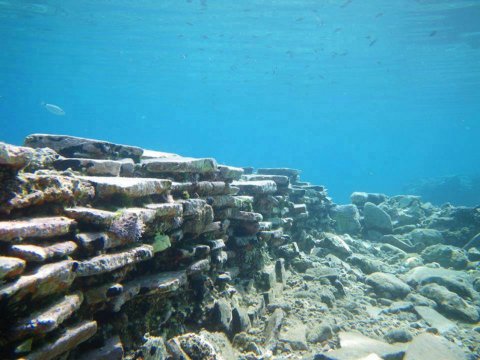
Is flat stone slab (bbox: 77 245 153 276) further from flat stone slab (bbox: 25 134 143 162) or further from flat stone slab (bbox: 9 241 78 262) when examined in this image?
flat stone slab (bbox: 25 134 143 162)

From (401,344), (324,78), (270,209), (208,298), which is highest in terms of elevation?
(324,78)

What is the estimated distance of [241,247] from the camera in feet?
20.0

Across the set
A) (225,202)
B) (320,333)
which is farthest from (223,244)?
(320,333)

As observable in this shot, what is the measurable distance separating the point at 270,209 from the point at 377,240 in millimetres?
7047

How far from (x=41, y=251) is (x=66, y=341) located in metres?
0.68

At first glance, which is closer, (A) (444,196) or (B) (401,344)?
(B) (401,344)

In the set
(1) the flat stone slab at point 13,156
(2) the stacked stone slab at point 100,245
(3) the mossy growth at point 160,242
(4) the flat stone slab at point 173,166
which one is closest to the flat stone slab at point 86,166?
(2) the stacked stone slab at point 100,245

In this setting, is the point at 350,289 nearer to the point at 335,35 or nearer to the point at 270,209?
the point at 270,209

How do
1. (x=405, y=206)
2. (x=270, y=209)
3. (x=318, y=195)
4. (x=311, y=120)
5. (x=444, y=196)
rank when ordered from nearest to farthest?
(x=270, y=209) → (x=318, y=195) → (x=405, y=206) → (x=444, y=196) → (x=311, y=120)

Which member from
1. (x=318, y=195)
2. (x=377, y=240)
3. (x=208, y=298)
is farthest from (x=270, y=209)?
(x=377, y=240)

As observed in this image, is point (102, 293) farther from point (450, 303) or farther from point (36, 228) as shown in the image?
point (450, 303)

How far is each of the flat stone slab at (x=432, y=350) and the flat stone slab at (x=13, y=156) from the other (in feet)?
17.3

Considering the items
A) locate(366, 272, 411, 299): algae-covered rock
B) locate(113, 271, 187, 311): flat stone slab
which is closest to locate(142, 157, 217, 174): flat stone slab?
locate(113, 271, 187, 311): flat stone slab

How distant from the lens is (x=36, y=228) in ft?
8.44
